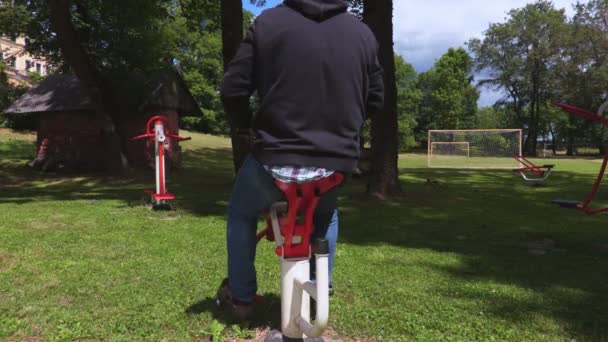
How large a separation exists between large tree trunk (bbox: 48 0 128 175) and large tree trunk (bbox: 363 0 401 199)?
9680 mm

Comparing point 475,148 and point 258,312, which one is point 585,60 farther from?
point 258,312

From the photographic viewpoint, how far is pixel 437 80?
200 ft

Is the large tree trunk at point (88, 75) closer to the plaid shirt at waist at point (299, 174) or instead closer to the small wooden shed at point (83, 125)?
the small wooden shed at point (83, 125)

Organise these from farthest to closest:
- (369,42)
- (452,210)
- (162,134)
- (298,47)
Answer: (452,210) → (162,134) → (369,42) → (298,47)

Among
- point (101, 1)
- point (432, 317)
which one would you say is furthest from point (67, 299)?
point (101, 1)

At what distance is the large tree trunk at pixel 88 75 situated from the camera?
14523 mm

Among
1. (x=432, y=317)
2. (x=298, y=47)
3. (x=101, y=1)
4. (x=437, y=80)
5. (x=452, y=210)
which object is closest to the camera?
(x=298, y=47)

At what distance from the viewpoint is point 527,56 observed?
5159cm

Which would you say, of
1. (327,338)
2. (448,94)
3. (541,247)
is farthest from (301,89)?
(448,94)

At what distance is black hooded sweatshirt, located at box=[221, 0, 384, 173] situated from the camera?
2254mm

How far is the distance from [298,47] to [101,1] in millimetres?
17702

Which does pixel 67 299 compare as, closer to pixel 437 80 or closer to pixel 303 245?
pixel 303 245

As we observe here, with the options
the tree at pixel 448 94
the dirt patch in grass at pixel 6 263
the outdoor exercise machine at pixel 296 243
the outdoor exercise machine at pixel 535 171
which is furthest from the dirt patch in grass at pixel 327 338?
the tree at pixel 448 94

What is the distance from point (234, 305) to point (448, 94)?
198ft
